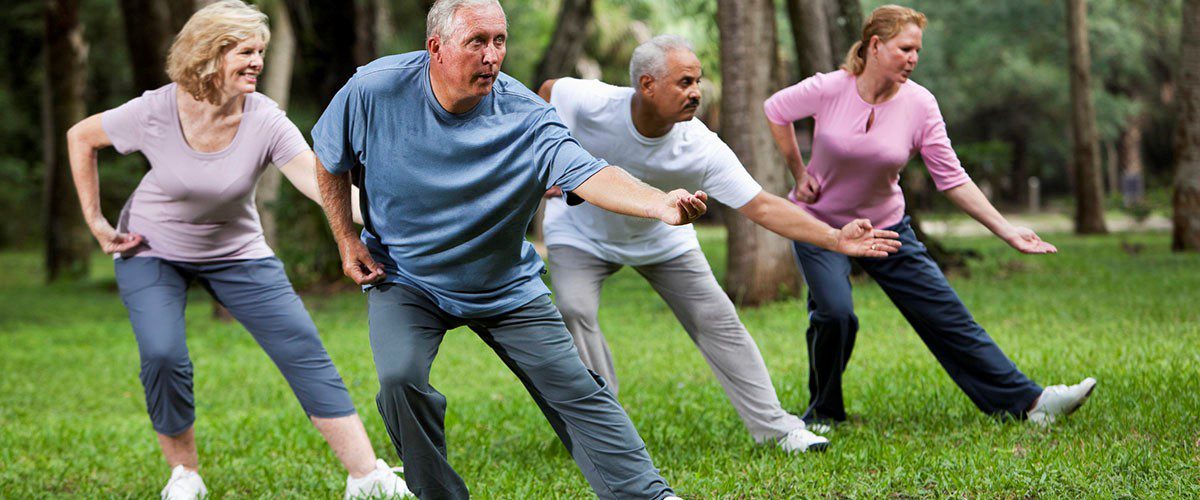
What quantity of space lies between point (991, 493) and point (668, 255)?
1.76 meters

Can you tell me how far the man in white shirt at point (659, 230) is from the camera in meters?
5.08

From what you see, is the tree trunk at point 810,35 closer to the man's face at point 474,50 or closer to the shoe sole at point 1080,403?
the shoe sole at point 1080,403

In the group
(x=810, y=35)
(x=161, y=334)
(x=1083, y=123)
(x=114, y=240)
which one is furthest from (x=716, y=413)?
(x=1083, y=123)

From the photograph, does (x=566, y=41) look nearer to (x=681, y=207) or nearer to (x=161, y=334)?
(x=161, y=334)

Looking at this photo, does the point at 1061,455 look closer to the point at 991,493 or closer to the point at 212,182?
the point at 991,493

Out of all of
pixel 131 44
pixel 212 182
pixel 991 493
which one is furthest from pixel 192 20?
pixel 131 44

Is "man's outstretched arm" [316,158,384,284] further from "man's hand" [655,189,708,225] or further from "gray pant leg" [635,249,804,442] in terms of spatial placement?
"gray pant leg" [635,249,804,442]

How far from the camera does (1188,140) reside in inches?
688

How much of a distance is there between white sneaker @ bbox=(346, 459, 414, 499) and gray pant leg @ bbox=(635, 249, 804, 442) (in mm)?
1487

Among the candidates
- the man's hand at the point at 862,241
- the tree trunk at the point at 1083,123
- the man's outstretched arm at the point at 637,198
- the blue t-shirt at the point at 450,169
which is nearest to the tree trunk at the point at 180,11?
the blue t-shirt at the point at 450,169

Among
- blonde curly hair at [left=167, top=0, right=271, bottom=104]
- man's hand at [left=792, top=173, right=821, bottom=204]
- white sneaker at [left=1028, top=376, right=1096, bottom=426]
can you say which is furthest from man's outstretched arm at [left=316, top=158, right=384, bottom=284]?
white sneaker at [left=1028, top=376, right=1096, bottom=426]

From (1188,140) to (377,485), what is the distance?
15.6m

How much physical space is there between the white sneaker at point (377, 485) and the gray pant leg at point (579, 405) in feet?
4.69

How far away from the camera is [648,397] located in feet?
25.5
